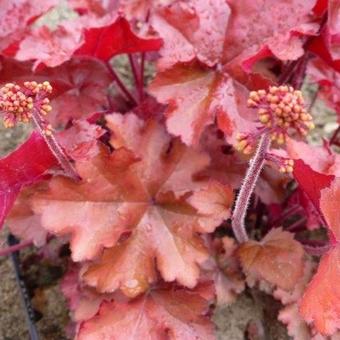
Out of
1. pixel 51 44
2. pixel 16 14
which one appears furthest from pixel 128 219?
pixel 16 14

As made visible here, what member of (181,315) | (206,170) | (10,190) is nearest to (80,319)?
(181,315)

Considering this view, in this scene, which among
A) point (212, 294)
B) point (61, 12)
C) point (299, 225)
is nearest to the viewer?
point (212, 294)

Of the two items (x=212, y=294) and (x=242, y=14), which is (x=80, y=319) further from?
(x=242, y=14)

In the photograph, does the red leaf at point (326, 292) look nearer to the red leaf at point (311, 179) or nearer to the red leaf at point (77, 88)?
the red leaf at point (311, 179)

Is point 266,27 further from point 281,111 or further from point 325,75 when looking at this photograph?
point 281,111

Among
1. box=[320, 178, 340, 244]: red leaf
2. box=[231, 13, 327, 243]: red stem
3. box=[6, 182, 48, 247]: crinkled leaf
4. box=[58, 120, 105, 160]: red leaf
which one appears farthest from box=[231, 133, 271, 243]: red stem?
box=[6, 182, 48, 247]: crinkled leaf

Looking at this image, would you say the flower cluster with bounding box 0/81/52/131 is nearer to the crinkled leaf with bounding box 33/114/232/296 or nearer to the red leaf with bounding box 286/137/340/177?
the crinkled leaf with bounding box 33/114/232/296
